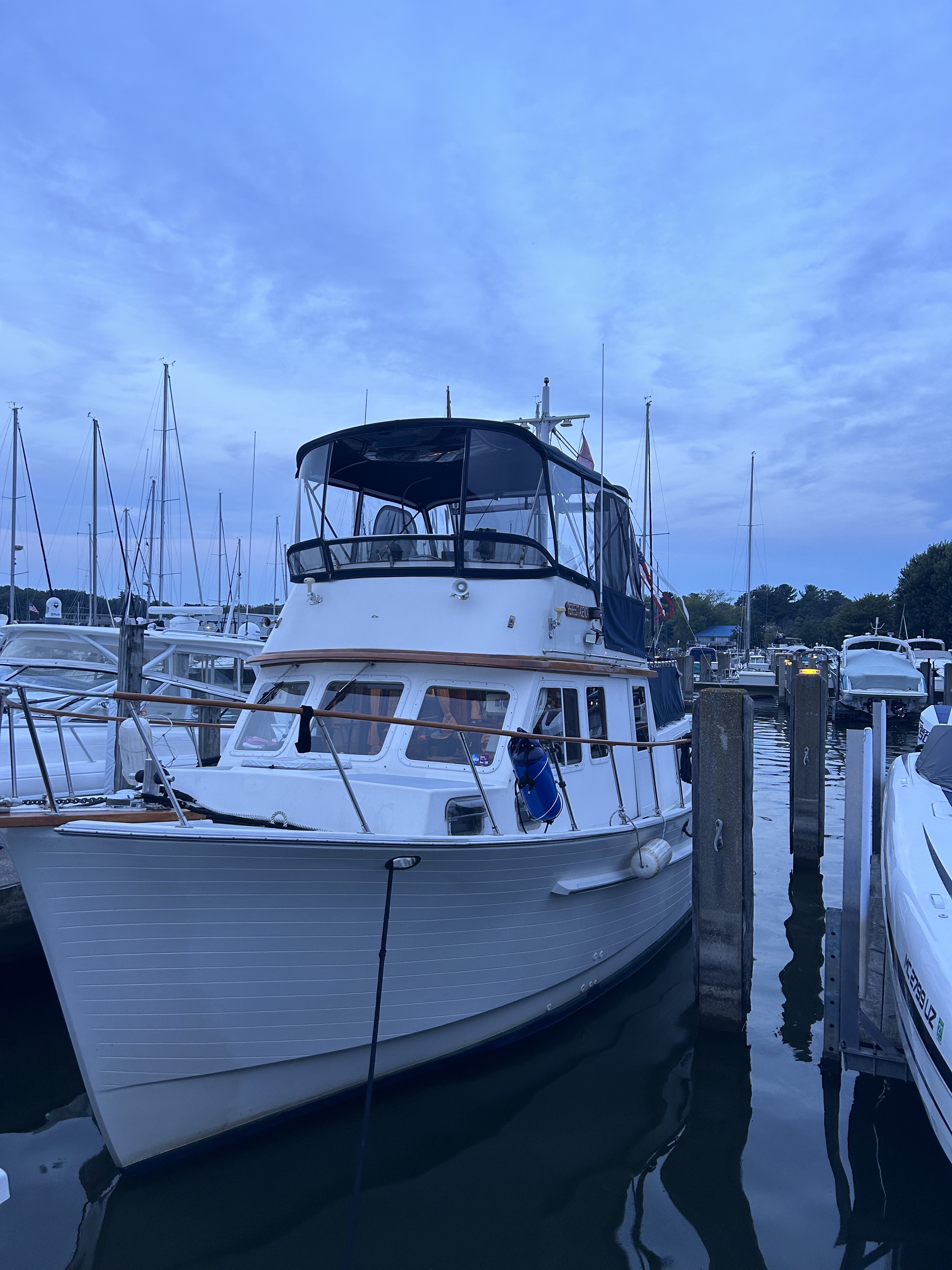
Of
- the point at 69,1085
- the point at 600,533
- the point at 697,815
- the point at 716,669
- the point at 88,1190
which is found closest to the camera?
the point at 88,1190

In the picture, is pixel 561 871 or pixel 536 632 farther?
pixel 536 632

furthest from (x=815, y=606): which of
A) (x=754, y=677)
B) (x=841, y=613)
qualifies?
(x=754, y=677)

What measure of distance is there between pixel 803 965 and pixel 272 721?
5741 millimetres

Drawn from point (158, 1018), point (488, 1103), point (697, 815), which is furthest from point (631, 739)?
point (158, 1018)

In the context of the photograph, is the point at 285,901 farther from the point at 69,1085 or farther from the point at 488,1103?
the point at 69,1085

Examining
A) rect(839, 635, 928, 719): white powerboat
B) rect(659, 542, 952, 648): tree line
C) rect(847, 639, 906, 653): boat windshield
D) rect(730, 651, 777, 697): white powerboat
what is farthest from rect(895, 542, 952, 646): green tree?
rect(839, 635, 928, 719): white powerboat

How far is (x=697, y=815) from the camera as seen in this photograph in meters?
6.50

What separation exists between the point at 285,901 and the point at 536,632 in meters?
2.90

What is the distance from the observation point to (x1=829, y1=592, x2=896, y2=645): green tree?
56.3 metres

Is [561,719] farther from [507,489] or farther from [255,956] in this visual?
[255,956]

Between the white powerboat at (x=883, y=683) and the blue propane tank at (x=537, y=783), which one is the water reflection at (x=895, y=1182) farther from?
the white powerboat at (x=883, y=683)

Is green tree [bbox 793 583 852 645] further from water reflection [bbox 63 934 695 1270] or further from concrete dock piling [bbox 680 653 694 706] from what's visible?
water reflection [bbox 63 934 695 1270]


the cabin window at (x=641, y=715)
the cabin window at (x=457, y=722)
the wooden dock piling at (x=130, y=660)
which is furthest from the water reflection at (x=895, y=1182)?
the wooden dock piling at (x=130, y=660)

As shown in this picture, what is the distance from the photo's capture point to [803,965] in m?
8.32
